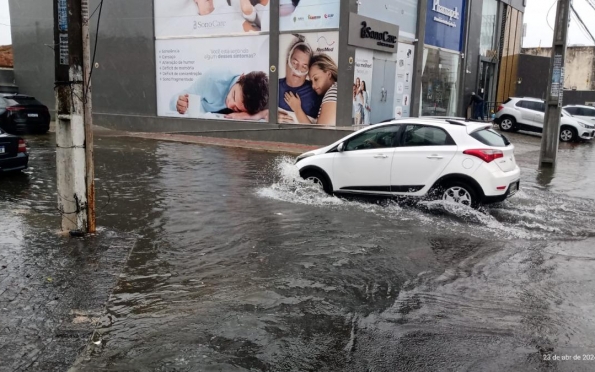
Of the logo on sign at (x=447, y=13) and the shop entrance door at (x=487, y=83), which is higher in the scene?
the logo on sign at (x=447, y=13)

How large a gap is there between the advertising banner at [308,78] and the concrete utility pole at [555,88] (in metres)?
6.46

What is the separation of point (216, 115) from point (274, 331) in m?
16.4

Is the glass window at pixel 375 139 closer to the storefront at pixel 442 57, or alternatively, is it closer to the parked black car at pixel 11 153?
the parked black car at pixel 11 153

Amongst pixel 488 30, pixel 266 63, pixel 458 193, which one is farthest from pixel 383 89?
pixel 488 30

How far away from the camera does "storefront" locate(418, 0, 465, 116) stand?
22453 mm

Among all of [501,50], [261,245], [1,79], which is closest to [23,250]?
[261,245]

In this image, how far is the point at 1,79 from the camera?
25562 millimetres

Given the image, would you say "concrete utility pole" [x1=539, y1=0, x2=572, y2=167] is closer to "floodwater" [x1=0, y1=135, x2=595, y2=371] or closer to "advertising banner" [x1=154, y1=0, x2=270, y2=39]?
"floodwater" [x1=0, y1=135, x2=595, y2=371]

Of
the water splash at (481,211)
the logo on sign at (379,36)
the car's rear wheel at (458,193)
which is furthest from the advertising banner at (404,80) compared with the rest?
the car's rear wheel at (458,193)

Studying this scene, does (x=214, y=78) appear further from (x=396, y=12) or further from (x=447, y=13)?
(x=447, y=13)

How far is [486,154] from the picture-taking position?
27.0 ft

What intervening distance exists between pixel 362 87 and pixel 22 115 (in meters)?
11.9

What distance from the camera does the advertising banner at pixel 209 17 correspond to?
61.0 ft

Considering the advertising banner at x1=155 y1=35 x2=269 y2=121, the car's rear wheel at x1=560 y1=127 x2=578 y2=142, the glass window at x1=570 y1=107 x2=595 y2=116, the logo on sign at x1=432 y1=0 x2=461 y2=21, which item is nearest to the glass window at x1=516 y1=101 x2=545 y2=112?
the car's rear wheel at x1=560 y1=127 x2=578 y2=142
